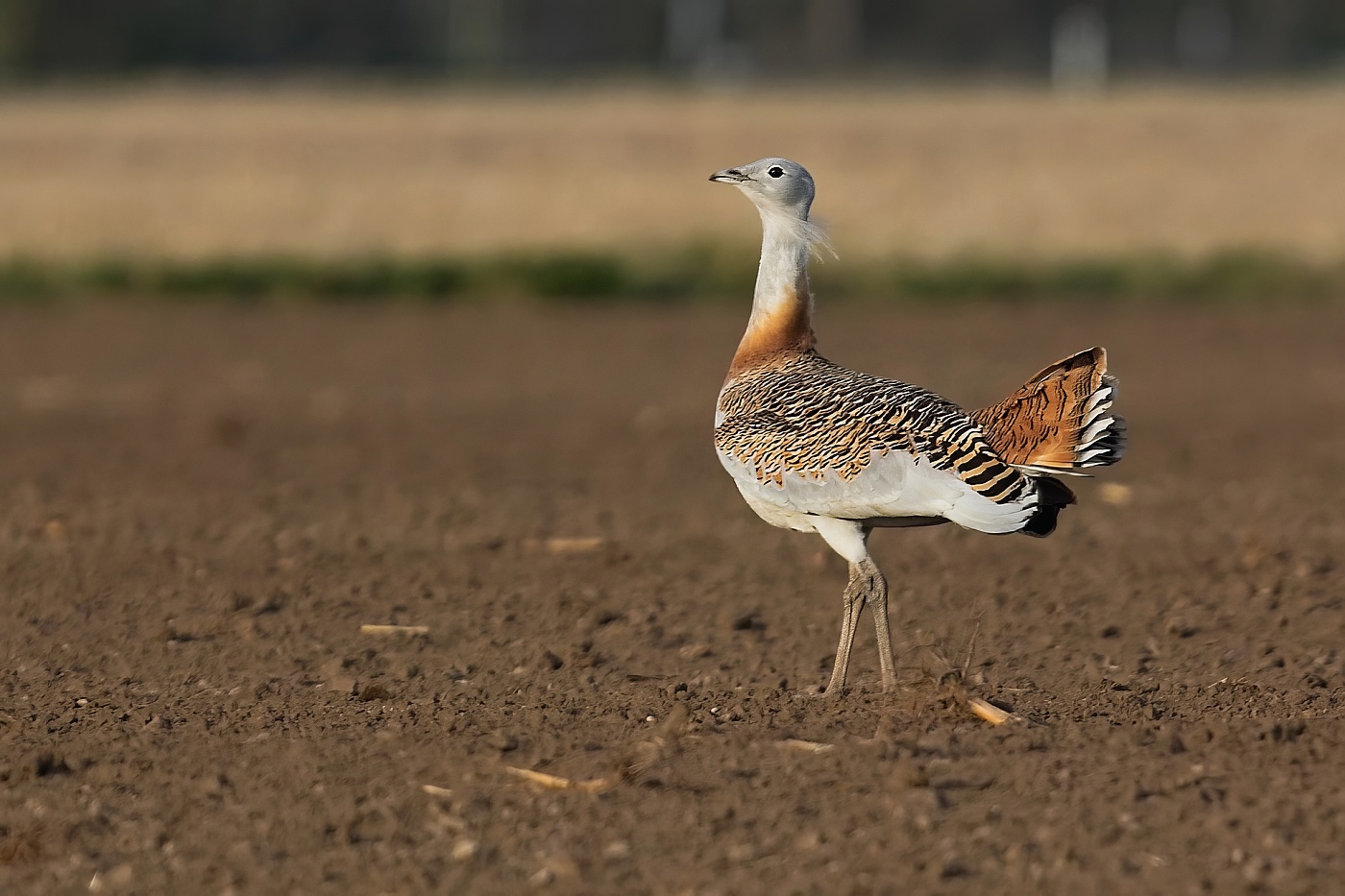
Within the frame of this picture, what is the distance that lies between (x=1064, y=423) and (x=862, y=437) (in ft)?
1.86

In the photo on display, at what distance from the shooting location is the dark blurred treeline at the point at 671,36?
48344 millimetres

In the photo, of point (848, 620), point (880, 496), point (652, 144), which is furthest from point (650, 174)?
point (880, 496)

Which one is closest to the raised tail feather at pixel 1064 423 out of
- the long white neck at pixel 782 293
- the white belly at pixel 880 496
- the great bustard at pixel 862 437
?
the great bustard at pixel 862 437

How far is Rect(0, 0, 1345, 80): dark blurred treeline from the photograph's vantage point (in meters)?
48.3

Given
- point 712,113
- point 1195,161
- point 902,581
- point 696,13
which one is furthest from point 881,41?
point 902,581

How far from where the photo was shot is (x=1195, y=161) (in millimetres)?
26125

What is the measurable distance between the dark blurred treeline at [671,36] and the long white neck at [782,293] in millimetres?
40864

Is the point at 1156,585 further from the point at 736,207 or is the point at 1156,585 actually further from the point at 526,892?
the point at 736,207

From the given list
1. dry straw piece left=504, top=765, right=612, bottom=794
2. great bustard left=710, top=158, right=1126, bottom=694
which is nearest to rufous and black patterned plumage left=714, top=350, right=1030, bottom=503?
great bustard left=710, top=158, right=1126, bottom=694

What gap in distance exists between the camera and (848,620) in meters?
5.55

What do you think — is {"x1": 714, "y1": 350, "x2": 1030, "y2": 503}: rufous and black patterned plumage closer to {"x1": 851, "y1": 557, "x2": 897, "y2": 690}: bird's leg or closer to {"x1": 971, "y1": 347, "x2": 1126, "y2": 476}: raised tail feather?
{"x1": 971, "y1": 347, "x2": 1126, "y2": 476}: raised tail feather

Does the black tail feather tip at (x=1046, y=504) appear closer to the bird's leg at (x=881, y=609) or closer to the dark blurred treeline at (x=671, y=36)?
the bird's leg at (x=881, y=609)

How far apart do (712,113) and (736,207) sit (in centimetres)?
1002

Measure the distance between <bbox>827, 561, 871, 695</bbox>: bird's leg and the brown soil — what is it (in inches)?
5.2
